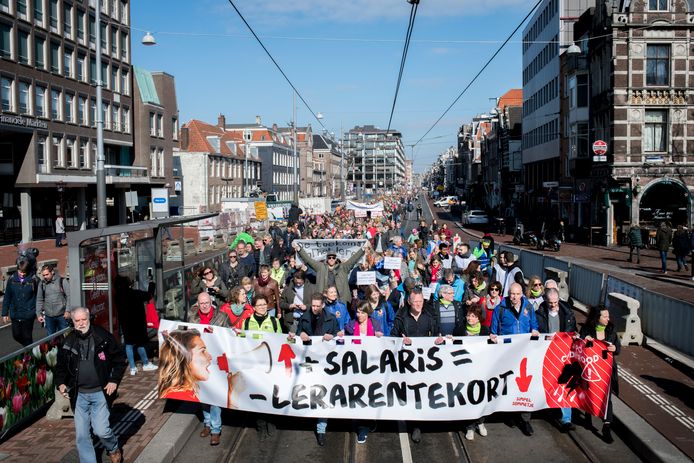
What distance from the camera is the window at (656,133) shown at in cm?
3822

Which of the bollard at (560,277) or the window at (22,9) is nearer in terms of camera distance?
the bollard at (560,277)

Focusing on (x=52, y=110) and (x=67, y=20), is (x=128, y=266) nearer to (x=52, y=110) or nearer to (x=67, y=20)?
(x=52, y=110)

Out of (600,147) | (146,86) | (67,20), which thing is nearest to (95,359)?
(600,147)

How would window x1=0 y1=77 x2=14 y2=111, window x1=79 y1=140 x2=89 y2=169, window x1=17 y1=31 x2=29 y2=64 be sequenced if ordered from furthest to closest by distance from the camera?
window x1=79 y1=140 x2=89 y2=169 → window x1=17 y1=31 x2=29 y2=64 → window x1=0 y1=77 x2=14 y2=111

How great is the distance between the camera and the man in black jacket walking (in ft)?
23.5

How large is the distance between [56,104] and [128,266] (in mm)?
37120

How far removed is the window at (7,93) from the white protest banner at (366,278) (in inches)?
1303

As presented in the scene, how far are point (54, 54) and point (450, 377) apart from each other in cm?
4292

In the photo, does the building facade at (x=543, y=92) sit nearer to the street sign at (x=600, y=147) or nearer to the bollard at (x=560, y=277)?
the street sign at (x=600, y=147)

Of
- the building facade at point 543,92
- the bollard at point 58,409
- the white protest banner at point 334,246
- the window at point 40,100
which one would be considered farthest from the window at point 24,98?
the bollard at point 58,409

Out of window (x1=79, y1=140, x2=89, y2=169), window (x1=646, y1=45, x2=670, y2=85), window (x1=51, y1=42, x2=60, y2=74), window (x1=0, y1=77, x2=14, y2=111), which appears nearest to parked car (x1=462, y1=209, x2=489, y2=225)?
window (x1=646, y1=45, x2=670, y2=85)

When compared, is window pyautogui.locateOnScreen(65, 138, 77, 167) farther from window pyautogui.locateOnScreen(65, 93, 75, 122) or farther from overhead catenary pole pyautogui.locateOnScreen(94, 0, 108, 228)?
overhead catenary pole pyautogui.locateOnScreen(94, 0, 108, 228)

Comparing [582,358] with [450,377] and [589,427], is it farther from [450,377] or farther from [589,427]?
[450,377]

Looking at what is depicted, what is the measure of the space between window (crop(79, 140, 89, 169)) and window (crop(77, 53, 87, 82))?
413 cm
